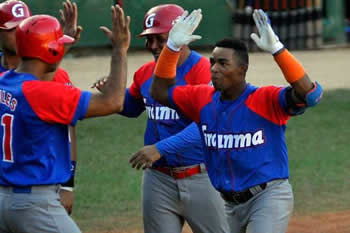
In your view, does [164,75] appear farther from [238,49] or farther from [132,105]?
[132,105]

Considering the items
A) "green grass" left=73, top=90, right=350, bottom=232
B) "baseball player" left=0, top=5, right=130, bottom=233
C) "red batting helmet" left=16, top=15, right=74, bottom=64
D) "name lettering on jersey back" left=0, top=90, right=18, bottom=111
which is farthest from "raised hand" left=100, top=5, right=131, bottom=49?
"green grass" left=73, top=90, right=350, bottom=232

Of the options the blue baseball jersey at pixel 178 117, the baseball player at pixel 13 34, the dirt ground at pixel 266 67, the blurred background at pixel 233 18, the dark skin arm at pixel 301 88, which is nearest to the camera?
the dark skin arm at pixel 301 88

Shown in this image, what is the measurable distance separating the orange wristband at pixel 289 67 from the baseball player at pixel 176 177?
0.90 m

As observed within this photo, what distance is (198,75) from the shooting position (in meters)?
6.45

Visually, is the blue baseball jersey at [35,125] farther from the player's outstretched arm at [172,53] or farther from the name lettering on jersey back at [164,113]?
the name lettering on jersey back at [164,113]

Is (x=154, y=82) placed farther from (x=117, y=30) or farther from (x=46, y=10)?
(x=46, y=10)

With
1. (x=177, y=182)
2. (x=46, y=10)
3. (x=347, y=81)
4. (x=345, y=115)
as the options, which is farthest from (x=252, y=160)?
(x=46, y=10)

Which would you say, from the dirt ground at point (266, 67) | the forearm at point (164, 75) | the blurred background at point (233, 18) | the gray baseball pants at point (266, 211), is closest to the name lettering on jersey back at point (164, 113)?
the forearm at point (164, 75)

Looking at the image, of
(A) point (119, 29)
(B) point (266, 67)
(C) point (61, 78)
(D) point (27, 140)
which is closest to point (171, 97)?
(C) point (61, 78)

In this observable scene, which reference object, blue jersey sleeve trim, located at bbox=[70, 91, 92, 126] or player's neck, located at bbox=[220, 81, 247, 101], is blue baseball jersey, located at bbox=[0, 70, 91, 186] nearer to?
blue jersey sleeve trim, located at bbox=[70, 91, 92, 126]

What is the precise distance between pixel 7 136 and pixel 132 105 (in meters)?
1.80

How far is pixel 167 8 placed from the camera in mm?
6680

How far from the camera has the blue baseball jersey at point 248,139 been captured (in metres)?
5.79

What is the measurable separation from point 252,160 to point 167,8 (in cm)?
150
